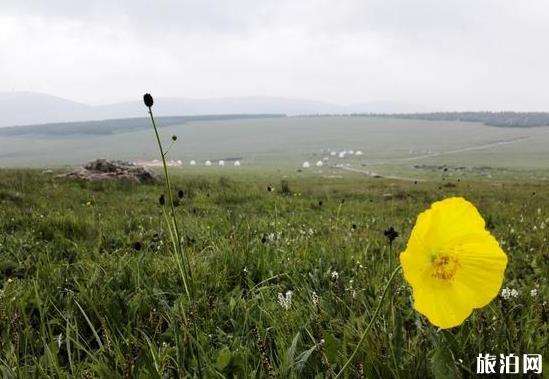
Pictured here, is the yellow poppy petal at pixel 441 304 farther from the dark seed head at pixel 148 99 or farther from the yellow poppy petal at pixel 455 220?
the dark seed head at pixel 148 99

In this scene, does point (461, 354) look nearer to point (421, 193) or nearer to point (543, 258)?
point (543, 258)

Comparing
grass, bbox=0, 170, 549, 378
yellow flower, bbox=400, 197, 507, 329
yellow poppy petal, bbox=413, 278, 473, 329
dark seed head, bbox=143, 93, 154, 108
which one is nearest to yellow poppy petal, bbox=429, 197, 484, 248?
yellow flower, bbox=400, 197, 507, 329

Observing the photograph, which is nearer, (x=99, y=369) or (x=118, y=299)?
(x=99, y=369)

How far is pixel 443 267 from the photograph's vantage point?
1.74 meters

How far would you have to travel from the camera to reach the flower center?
5.68 ft

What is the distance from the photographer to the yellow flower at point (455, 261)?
5.50 feet

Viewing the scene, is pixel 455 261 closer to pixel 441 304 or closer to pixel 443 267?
pixel 443 267

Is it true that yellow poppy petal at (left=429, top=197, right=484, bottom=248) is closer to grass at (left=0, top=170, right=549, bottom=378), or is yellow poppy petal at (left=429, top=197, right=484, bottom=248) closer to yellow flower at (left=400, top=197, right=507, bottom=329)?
yellow flower at (left=400, top=197, right=507, bottom=329)

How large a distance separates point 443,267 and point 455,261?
2.1 inches

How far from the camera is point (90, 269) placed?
4.30 metres

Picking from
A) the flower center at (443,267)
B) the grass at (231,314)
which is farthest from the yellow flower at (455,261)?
the grass at (231,314)

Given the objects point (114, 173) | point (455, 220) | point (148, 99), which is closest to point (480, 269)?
point (455, 220)

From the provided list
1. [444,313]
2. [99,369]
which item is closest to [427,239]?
[444,313]

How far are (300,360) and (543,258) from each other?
A: 4.94 meters
